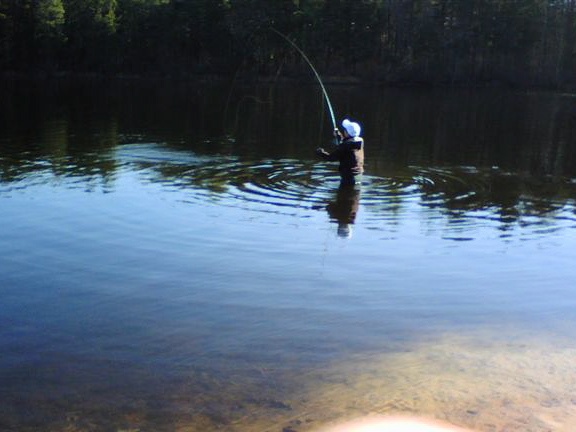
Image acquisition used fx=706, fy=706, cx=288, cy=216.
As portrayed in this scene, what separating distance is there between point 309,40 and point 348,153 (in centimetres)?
6889

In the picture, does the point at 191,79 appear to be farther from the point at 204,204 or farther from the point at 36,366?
the point at 36,366

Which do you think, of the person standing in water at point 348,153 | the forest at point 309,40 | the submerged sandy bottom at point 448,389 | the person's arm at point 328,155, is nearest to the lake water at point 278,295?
the submerged sandy bottom at point 448,389

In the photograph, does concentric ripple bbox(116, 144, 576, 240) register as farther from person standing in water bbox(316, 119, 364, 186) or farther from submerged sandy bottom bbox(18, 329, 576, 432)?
submerged sandy bottom bbox(18, 329, 576, 432)

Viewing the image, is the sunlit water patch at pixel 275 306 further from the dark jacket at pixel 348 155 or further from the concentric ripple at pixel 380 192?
the dark jacket at pixel 348 155

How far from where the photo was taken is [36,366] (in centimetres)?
623

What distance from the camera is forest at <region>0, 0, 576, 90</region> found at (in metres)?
74.5

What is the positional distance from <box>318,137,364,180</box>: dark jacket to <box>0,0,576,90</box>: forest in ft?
200

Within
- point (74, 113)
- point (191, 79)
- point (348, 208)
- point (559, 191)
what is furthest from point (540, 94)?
point (348, 208)

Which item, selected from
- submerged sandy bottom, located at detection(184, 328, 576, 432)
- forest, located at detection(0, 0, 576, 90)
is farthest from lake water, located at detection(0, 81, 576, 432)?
forest, located at detection(0, 0, 576, 90)

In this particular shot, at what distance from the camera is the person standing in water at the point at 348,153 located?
543 inches

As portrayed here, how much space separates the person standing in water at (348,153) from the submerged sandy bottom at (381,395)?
7.45m

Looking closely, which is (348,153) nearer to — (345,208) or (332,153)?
(332,153)

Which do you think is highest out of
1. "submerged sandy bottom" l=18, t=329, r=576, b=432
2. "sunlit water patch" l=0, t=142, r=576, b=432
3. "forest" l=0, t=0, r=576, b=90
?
"forest" l=0, t=0, r=576, b=90

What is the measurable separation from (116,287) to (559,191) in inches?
436
